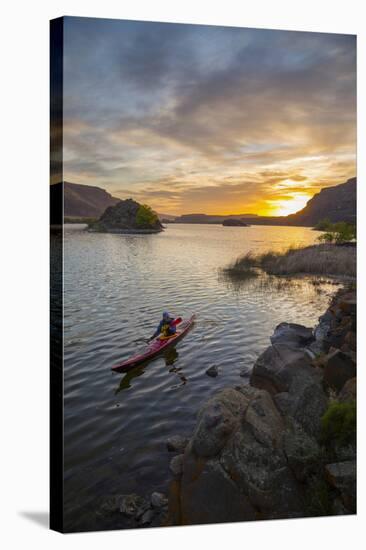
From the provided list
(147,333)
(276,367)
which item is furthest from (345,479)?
(147,333)

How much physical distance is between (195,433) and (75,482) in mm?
1199

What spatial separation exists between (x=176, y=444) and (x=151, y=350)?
924 mm

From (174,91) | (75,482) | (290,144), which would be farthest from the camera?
(290,144)

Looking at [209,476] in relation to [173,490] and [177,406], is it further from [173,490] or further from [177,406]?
[177,406]

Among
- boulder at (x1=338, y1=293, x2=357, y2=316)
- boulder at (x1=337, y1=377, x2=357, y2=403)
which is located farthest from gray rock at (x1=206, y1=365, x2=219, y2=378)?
boulder at (x1=338, y1=293, x2=357, y2=316)

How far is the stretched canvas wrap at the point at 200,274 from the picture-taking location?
18.2 feet

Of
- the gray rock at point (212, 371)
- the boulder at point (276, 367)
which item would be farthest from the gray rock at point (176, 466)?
the boulder at point (276, 367)

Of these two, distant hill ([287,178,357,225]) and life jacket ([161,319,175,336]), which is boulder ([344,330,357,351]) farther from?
life jacket ([161,319,175,336])

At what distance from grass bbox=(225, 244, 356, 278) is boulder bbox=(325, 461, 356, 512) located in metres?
1.98

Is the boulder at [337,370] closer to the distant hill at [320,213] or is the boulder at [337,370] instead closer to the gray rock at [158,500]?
the distant hill at [320,213]

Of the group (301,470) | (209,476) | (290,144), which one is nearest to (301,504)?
(301,470)

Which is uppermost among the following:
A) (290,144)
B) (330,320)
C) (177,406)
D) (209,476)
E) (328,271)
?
(290,144)

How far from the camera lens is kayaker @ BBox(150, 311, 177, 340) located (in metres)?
5.85

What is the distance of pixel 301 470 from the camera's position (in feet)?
18.7
